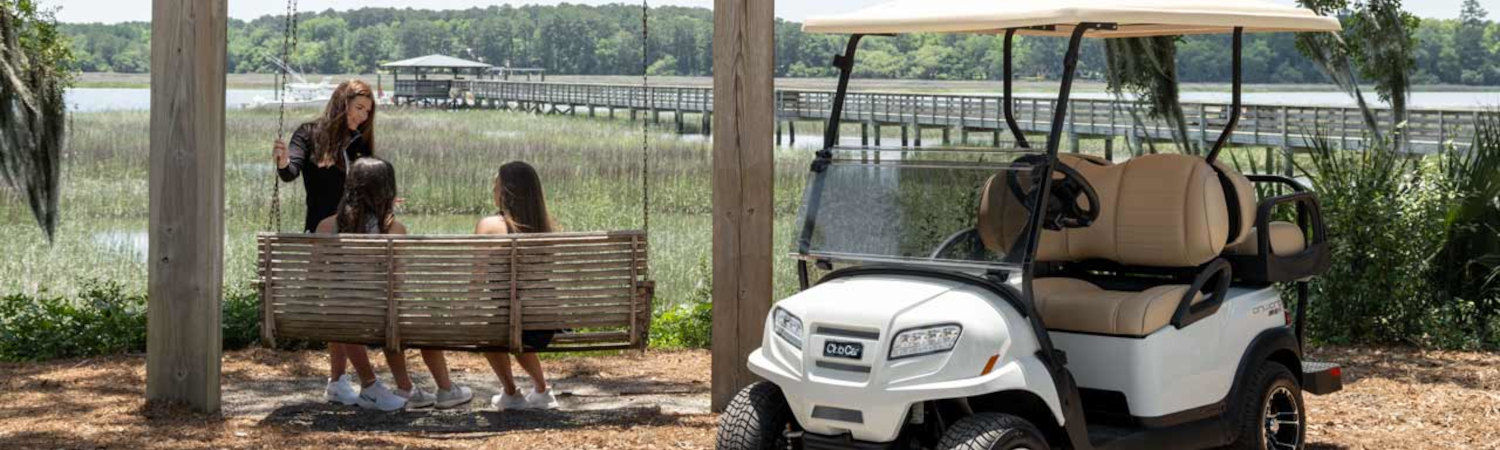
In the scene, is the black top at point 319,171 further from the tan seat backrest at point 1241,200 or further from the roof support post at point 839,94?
the tan seat backrest at point 1241,200

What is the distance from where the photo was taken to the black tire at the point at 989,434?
5246mm

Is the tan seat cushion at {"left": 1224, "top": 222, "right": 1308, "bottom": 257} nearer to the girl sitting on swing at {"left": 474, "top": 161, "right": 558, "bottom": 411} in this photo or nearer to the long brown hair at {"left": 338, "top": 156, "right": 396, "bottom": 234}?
the girl sitting on swing at {"left": 474, "top": 161, "right": 558, "bottom": 411}

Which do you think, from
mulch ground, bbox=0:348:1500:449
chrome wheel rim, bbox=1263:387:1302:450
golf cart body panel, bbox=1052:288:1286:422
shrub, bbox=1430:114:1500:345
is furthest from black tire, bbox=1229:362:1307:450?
shrub, bbox=1430:114:1500:345

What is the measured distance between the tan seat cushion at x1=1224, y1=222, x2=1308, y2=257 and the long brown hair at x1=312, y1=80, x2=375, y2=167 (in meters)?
3.72

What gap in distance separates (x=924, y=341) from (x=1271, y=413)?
189 centimetres

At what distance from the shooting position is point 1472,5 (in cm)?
6391

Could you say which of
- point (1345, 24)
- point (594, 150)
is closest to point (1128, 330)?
point (1345, 24)

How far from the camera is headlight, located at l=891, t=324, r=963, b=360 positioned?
529 cm

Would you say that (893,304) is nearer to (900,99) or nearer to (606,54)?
(900,99)

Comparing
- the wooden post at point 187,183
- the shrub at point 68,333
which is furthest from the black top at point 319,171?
the shrub at point 68,333

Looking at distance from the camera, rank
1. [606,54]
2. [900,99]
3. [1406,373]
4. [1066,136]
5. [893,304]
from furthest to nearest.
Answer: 1. [606,54]
2. [900,99]
3. [1066,136]
4. [1406,373]
5. [893,304]

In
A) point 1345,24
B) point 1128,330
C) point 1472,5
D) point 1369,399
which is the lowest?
point 1369,399

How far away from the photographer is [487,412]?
7.95m

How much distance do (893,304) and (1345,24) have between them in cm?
951
